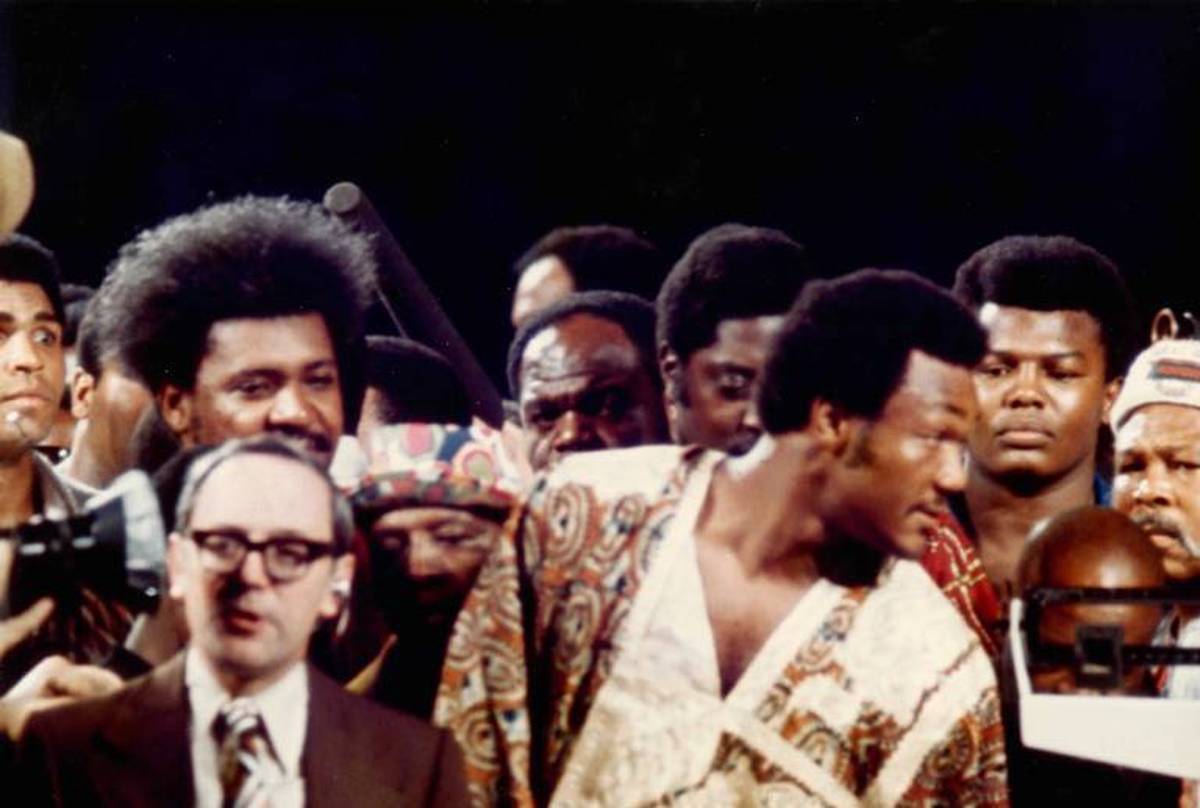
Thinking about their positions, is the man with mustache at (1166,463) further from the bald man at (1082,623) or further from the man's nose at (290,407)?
the man's nose at (290,407)

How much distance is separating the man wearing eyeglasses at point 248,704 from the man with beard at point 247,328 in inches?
3.8

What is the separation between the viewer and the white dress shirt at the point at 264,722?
108 inches

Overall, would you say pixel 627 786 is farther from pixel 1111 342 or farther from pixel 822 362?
pixel 1111 342

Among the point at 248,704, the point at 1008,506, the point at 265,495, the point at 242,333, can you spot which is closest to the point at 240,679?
the point at 248,704

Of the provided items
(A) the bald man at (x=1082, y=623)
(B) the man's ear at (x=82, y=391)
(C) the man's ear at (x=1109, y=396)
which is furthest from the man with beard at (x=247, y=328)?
(C) the man's ear at (x=1109, y=396)

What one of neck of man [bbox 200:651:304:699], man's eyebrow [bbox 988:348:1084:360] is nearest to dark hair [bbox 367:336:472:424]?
neck of man [bbox 200:651:304:699]

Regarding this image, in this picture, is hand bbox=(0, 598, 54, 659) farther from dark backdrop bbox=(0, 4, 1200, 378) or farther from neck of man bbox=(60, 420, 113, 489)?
dark backdrop bbox=(0, 4, 1200, 378)

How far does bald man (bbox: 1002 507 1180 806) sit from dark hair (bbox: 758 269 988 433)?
402mm

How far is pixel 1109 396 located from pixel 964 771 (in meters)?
0.77

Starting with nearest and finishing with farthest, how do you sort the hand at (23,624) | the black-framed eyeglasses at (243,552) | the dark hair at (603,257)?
the black-framed eyeglasses at (243,552) → the hand at (23,624) → the dark hair at (603,257)

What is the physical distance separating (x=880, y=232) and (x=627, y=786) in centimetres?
101

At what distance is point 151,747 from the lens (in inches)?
108

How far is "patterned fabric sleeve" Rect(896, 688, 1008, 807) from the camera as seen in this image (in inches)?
108

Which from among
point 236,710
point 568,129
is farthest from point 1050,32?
point 236,710
